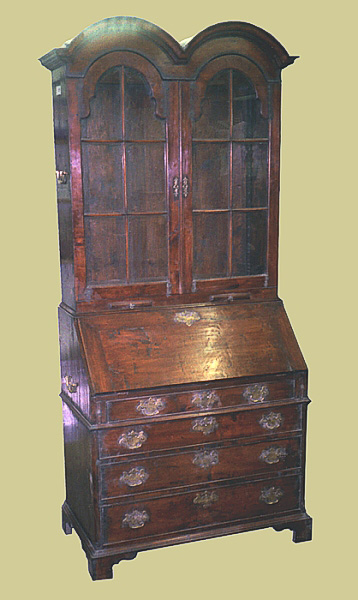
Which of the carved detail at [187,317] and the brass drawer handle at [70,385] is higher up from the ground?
the carved detail at [187,317]

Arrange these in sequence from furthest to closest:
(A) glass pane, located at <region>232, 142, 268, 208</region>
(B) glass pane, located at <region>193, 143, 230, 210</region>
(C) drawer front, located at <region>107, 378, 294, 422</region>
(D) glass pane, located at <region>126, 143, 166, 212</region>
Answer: (A) glass pane, located at <region>232, 142, 268, 208</region>, (B) glass pane, located at <region>193, 143, 230, 210</region>, (D) glass pane, located at <region>126, 143, 166, 212</region>, (C) drawer front, located at <region>107, 378, 294, 422</region>

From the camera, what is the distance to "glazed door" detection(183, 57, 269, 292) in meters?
4.55

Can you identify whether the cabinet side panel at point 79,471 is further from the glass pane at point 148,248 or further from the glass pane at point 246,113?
the glass pane at point 246,113

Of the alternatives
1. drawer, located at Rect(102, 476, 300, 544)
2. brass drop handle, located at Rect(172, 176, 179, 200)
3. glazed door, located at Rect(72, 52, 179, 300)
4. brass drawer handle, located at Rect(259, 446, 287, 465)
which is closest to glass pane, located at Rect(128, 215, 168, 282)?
glazed door, located at Rect(72, 52, 179, 300)

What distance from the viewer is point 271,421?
180 inches

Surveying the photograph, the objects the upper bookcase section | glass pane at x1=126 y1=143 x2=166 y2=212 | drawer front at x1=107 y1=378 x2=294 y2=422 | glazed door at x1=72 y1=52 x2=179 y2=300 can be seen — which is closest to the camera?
the upper bookcase section

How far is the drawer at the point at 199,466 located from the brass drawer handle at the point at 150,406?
26 cm

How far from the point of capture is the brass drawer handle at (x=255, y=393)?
4508mm

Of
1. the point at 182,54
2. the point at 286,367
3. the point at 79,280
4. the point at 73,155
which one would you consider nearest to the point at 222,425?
the point at 286,367

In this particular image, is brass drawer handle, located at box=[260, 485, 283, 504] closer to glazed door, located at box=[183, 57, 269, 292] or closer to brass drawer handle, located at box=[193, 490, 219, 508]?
brass drawer handle, located at box=[193, 490, 219, 508]

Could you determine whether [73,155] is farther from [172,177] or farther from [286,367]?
[286,367]

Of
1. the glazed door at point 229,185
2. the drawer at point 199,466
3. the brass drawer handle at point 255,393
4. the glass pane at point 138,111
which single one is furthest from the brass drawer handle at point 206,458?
the glass pane at point 138,111

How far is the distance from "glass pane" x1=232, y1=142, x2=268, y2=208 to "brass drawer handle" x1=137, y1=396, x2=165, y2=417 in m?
1.28

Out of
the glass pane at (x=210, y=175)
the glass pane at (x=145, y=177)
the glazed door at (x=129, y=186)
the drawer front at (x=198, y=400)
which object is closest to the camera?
the drawer front at (x=198, y=400)
